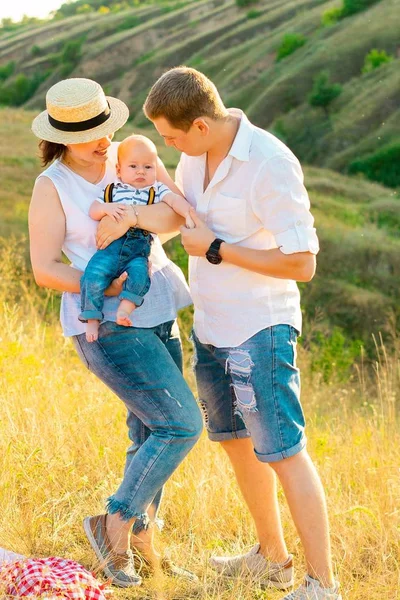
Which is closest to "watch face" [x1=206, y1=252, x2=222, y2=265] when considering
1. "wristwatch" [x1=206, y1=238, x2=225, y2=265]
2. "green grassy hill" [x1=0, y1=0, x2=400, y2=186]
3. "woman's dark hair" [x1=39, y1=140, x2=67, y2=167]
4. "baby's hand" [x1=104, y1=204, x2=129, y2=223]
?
Result: "wristwatch" [x1=206, y1=238, x2=225, y2=265]

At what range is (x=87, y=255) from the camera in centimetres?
348

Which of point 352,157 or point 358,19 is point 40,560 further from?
point 358,19

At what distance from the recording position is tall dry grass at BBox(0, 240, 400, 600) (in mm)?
3799

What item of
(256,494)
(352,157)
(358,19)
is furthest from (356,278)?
(358,19)

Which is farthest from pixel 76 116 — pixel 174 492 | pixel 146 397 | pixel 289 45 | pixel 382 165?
pixel 289 45

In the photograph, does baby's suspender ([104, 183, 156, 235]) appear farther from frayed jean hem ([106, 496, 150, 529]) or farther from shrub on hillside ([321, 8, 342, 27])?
shrub on hillside ([321, 8, 342, 27])

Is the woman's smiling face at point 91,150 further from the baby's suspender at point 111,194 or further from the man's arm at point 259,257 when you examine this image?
the man's arm at point 259,257

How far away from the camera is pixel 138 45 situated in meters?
76.3

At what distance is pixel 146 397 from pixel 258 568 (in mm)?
972

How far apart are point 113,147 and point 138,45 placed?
76244 millimetres

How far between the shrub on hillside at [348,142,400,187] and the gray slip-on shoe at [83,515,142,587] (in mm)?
38691

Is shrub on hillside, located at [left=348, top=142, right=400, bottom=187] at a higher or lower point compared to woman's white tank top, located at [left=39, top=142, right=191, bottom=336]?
lower

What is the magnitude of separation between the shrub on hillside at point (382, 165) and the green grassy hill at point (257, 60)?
175mm

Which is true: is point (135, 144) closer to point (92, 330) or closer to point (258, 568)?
point (92, 330)
